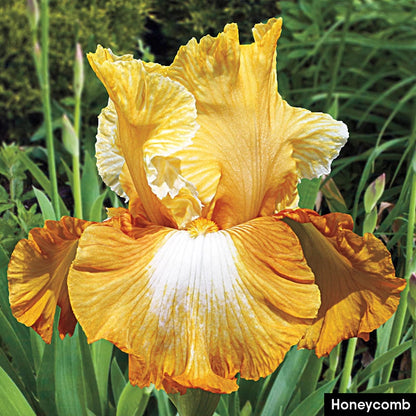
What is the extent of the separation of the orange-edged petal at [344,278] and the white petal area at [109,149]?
0.35 meters

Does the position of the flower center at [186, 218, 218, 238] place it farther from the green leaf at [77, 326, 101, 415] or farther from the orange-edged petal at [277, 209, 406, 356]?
the green leaf at [77, 326, 101, 415]

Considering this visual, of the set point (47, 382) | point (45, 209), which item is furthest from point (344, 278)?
point (45, 209)

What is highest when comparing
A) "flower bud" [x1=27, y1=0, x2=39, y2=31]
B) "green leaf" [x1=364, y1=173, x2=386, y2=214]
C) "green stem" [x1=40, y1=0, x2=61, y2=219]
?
"flower bud" [x1=27, y1=0, x2=39, y2=31]

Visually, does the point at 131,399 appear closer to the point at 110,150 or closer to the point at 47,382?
the point at 47,382

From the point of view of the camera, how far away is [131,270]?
0.93m

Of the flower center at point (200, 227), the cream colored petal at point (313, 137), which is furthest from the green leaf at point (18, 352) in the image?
the cream colored petal at point (313, 137)

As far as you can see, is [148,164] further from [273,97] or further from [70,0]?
[70,0]

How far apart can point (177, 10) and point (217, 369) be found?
12.4 feet

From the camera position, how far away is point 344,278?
1.03 metres

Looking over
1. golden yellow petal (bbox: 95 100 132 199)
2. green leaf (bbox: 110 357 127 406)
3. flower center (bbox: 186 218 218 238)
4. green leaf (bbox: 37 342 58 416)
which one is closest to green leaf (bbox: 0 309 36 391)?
green leaf (bbox: 37 342 58 416)

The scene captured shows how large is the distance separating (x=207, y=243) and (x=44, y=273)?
0.33 metres

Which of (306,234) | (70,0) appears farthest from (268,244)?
(70,0)

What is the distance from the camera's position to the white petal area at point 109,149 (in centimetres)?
108

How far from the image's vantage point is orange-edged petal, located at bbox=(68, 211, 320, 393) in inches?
34.4
